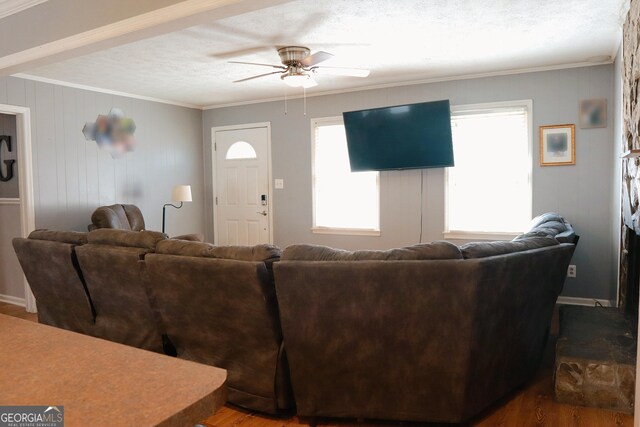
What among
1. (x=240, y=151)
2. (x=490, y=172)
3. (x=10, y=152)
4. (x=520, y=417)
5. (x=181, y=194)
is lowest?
(x=520, y=417)

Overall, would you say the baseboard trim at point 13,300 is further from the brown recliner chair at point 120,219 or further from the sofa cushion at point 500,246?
the sofa cushion at point 500,246

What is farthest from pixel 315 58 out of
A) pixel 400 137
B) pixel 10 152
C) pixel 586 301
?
pixel 10 152

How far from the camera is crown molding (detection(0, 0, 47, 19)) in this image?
296 cm

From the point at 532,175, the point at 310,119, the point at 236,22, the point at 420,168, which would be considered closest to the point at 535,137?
the point at 532,175

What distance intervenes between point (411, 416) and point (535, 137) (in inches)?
141

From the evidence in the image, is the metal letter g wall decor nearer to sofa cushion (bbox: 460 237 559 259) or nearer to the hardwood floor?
the hardwood floor

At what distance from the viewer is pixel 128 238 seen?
2.93m

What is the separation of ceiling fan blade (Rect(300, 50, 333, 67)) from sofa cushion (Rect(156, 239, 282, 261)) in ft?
6.02

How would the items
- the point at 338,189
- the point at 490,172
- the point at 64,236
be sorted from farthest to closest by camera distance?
the point at 338,189
the point at 490,172
the point at 64,236

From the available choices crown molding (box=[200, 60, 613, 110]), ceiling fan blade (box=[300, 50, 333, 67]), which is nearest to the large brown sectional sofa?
ceiling fan blade (box=[300, 50, 333, 67])

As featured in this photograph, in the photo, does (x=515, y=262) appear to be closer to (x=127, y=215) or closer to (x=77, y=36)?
(x=77, y=36)

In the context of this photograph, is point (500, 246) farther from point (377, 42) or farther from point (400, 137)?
point (400, 137)

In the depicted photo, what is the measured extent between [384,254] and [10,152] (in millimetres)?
4908

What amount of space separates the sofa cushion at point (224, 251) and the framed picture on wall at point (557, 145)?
3517 millimetres
